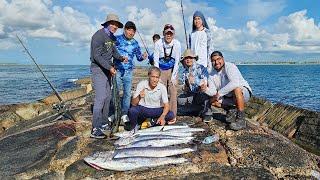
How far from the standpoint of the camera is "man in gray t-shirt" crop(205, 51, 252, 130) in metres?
7.55

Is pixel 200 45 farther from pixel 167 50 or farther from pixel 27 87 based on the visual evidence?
pixel 27 87

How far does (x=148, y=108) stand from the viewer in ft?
26.3

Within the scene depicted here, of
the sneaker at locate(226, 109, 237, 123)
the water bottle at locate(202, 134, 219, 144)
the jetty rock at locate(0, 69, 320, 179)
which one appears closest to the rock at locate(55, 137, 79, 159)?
the jetty rock at locate(0, 69, 320, 179)

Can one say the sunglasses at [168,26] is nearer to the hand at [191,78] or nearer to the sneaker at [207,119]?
the hand at [191,78]

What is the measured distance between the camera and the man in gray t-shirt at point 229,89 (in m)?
7.55

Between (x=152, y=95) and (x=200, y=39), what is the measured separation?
1878 mm

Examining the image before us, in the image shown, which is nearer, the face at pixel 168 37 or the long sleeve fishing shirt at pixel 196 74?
the face at pixel 168 37

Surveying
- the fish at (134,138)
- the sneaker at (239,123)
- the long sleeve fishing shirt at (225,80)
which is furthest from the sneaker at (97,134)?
the sneaker at (239,123)

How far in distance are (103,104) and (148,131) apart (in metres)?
1.15

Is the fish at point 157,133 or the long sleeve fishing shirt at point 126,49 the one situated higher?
the long sleeve fishing shirt at point 126,49

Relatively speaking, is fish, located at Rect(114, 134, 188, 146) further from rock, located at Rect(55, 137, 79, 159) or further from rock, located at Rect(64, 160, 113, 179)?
rock, located at Rect(64, 160, 113, 179)

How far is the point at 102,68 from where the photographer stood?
24.7 feet

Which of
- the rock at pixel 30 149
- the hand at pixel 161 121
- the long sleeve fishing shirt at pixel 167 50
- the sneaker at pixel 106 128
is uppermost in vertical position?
the long sleeve fishing shirt at pixel 167 50

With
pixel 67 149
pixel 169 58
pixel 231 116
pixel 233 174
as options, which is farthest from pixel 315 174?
pixel 67 149
